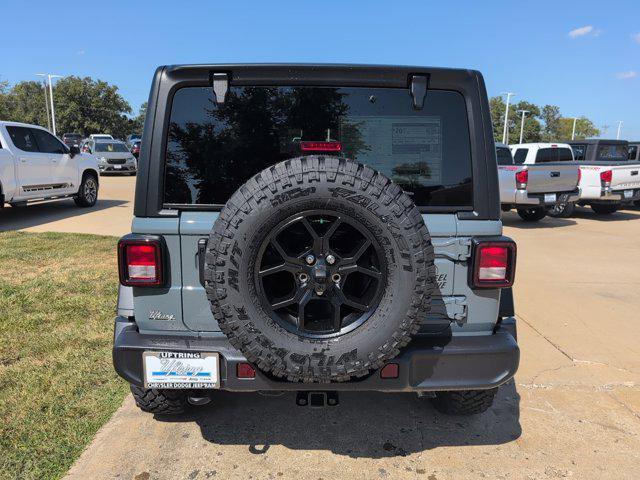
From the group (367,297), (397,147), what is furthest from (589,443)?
(397,147)

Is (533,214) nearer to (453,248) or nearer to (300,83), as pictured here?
(453,248)

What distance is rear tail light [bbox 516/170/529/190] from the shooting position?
10311 millimetres

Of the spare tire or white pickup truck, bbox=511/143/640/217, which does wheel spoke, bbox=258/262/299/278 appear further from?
white pickup truck, bbox=511/143/640/217

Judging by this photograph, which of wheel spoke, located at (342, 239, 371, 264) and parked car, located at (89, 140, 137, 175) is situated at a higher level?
parked car, located at (89, 140, 137, 175)

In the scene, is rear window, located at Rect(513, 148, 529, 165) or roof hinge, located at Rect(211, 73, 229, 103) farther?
rear window, located at Rect(513, 148, 529, 165)

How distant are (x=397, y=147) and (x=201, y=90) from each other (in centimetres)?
98

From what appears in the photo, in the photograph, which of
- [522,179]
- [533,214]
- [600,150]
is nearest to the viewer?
[522,179]

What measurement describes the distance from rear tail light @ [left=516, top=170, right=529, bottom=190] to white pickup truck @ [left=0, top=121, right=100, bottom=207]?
31.6 ft

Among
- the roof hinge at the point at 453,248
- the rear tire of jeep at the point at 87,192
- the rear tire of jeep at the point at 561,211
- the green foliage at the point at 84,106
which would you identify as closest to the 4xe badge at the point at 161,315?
the roof hinge at the point at 453,248

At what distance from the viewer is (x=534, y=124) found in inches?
3076

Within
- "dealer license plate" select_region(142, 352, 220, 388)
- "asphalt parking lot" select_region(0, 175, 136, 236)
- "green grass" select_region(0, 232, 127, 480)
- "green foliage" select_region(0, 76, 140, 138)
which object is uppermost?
"green foliage" select_region(0, 76, 140, 138)

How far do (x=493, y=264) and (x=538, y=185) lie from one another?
9053mm

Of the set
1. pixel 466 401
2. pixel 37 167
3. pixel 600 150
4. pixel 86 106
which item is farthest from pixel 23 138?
pixel 86 106

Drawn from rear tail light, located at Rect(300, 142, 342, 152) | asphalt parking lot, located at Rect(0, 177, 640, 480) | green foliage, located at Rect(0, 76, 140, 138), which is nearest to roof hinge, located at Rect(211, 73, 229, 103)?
rear tail light, located at Rect(300, 142, 342, 152)
